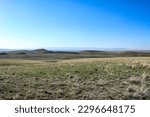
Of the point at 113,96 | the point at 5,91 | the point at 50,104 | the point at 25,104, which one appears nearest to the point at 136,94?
the point at 113,96

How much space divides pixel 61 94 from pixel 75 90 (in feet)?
3.15

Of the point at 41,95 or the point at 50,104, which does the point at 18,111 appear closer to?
the point at 50,104

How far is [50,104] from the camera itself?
27.2 ft

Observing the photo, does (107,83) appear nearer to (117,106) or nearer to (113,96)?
(113,96)

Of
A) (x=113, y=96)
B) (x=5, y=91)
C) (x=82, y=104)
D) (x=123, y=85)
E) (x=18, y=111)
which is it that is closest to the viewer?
(x=18, y=111)

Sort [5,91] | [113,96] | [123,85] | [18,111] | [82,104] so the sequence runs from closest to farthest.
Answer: [18,111] < [82,104] < [113,96] < [5,91] < [123,85]

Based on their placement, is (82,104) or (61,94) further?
(61,94)

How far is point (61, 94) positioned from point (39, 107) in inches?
113

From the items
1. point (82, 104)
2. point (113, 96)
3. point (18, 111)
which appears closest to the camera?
point (18, 111)

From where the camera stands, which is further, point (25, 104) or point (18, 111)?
point (25, 104)

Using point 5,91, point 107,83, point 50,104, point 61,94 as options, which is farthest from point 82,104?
Answer: point 107,83

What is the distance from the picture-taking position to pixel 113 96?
1023 centimetres

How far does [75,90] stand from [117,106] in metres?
3.65

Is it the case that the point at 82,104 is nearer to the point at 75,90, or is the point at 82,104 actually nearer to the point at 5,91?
the point at 75,90
